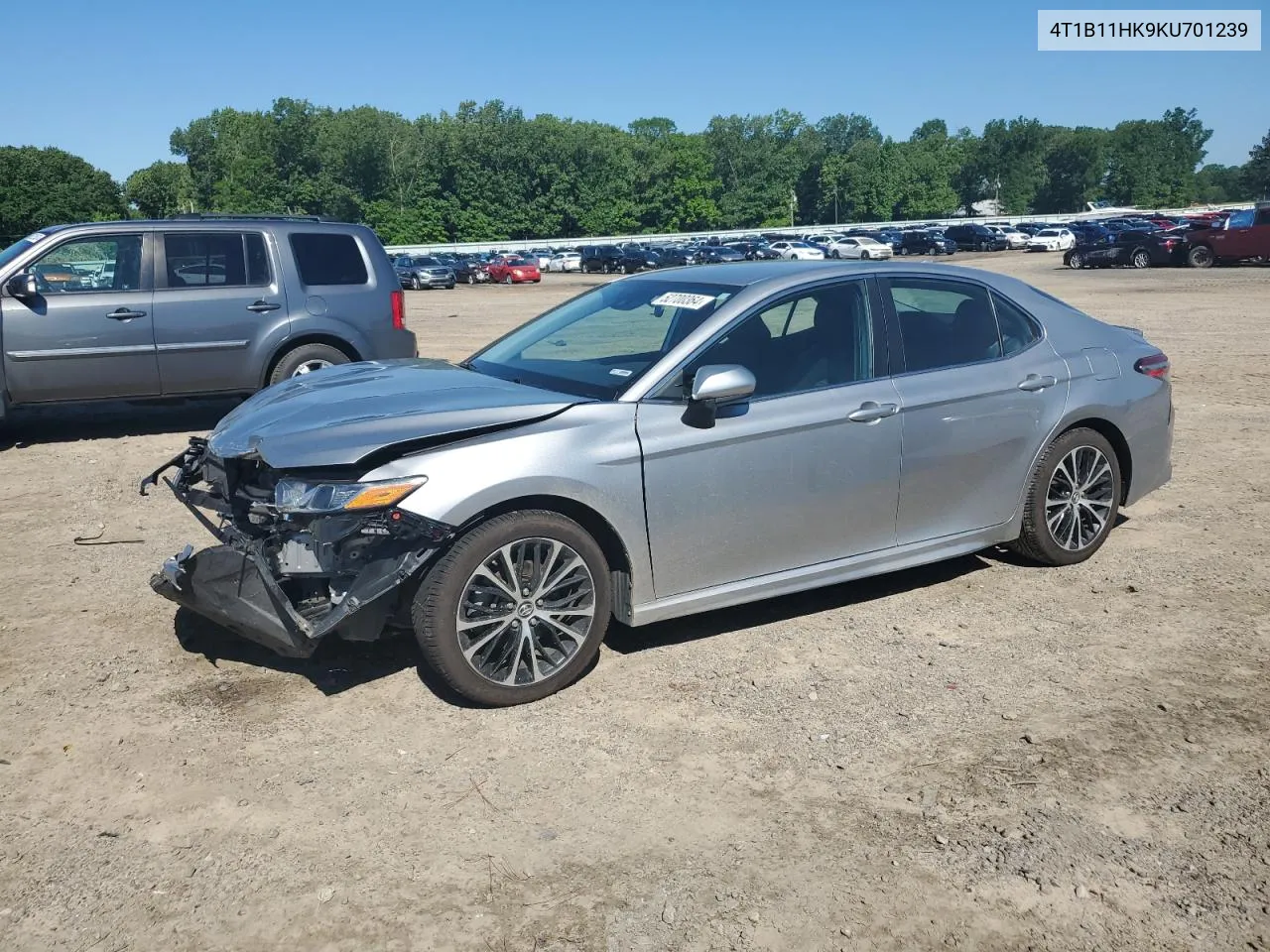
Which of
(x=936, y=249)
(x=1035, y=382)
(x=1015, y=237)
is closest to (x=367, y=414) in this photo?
(x=1035, y=382)

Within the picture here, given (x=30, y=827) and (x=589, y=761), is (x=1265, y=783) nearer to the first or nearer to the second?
(x=589, y=761)

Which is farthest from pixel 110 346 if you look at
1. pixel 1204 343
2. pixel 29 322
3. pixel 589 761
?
pixel 1204 343

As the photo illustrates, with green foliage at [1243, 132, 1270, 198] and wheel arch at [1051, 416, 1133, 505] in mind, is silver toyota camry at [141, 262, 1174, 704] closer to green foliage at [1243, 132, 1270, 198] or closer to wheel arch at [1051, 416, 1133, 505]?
wheel arch at [1051, 416, 1133, 505]

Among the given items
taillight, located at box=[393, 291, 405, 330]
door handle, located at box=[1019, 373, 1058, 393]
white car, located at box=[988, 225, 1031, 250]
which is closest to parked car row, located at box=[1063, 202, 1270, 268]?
white car, located at box=[988, 225, 1031, 250]

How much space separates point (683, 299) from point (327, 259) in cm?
601

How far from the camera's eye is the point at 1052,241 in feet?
206

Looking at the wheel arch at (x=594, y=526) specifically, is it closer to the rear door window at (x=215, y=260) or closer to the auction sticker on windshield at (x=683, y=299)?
the auction sticker on windshield at (x=683, y=299)

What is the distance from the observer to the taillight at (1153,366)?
6.21 metres

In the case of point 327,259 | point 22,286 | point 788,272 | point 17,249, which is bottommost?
point 788,272

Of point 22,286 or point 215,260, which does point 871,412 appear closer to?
point 215,260

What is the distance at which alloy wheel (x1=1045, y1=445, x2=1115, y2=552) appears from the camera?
5.91 metres

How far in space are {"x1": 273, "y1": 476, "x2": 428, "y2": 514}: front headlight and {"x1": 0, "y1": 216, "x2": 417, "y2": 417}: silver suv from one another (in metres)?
5.22

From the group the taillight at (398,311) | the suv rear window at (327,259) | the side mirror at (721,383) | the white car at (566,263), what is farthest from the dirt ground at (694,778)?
the white car at (566,263)

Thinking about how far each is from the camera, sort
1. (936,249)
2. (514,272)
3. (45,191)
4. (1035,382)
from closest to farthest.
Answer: (1035,382) → (514,272) → (936,249) → (45,191)
